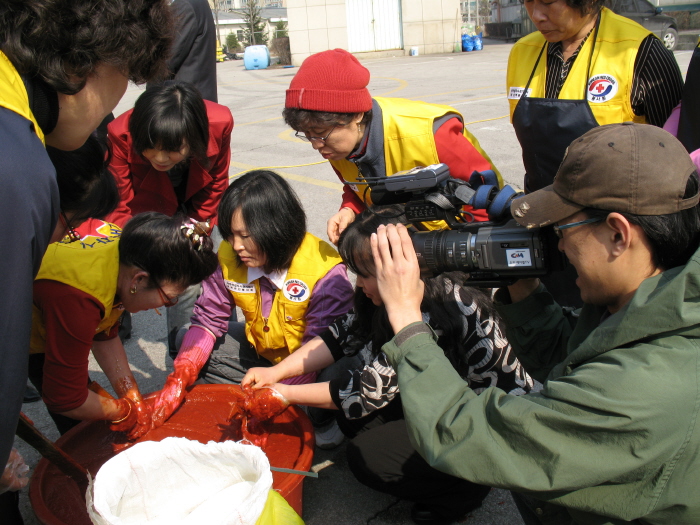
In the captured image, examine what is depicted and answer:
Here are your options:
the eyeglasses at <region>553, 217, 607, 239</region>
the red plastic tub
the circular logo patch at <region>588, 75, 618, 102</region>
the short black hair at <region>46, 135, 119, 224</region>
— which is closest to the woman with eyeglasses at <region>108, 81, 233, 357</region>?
the red plastic tub

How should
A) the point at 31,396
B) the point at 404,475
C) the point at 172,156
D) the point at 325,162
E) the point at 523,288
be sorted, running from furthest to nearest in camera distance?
1. the point at 325,162
2. the point at 31,396
3. the point at 172,156
4. the point at 404,475
5. the point at 523,288

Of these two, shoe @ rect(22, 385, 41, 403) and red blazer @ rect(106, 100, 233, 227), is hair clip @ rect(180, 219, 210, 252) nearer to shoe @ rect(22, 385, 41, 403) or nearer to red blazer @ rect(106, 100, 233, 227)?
red blazer @ rect(106, 100, 233, 227)

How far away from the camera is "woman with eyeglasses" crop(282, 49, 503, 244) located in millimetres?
2279

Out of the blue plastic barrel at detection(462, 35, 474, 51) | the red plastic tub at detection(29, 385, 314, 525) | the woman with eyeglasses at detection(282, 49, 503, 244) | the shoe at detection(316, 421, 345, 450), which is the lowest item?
the blue plastic barrel at detection(462, 35, 474, 51)

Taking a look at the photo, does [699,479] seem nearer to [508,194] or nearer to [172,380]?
[508,194]

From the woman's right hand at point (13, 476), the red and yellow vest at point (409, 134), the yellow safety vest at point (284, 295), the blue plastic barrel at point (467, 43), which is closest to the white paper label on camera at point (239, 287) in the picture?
the yellow safety vest at point (284, 295)

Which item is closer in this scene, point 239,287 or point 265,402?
point 265,402

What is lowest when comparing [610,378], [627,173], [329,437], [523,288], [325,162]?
[325,162]

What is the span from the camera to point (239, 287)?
2.53 m

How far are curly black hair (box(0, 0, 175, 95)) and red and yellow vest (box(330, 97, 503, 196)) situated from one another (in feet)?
4.04

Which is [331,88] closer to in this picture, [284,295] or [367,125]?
[367,125]

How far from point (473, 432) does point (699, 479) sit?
1.36 ft

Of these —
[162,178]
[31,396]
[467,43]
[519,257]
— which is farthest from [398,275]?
[467,43]

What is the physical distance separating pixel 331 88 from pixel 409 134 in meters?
0.34
